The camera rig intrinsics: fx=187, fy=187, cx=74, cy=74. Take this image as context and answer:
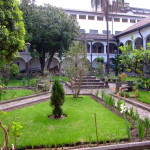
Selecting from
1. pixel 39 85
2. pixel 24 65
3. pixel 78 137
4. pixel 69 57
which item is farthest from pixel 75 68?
pixel 24 65

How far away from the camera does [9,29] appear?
6.47m

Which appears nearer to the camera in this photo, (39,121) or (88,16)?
(39,121)

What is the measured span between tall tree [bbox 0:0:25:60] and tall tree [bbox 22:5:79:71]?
12.3 metres

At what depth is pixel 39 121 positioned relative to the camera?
551 centimetres

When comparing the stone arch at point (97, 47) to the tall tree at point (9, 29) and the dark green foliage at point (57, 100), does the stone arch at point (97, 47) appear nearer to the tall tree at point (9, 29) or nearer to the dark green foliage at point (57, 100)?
the tall tree at point (9, 29)

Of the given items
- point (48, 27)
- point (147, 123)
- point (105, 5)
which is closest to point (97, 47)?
point (105, 5)

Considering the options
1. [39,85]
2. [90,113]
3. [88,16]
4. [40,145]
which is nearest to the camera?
[40,145]

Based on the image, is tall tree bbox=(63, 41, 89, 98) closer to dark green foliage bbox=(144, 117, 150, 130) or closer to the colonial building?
dark green foliage bbox=(144, 117, 150, 130)

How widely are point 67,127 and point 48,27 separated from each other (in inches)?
627

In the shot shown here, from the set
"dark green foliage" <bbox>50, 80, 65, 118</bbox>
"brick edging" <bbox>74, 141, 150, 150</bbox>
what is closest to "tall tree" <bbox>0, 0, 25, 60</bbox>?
"dark green foliage" <bbox>50, 80, 65, 118</bbox>

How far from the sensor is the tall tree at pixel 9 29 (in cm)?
615

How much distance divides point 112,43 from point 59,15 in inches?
530

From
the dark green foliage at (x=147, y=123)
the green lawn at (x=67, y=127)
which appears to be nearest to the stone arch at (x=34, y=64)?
the green lawn at (x=67, y=127)

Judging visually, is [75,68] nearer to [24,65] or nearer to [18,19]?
[18,19]
